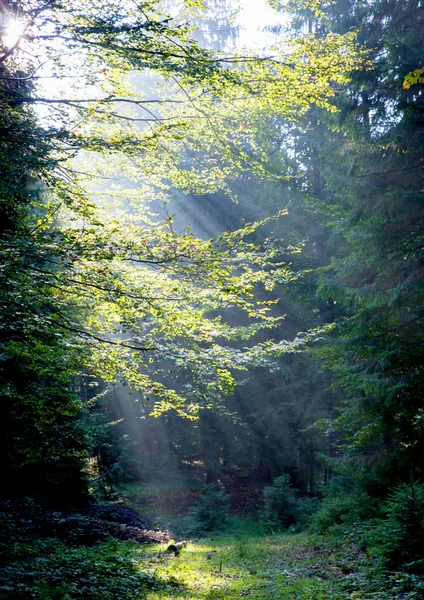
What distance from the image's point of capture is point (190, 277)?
19.4 feet

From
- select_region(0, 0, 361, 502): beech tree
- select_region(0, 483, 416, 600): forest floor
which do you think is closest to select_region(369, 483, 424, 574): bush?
select_region(0, 483, 416, 600): forest floor

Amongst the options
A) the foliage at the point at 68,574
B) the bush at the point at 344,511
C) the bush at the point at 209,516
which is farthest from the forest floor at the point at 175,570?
the bush at the point at 209,516

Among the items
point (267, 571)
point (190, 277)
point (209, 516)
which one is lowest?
point (267, 571)

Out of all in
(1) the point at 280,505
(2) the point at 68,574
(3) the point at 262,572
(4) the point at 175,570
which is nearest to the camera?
(2) the point at 68,574

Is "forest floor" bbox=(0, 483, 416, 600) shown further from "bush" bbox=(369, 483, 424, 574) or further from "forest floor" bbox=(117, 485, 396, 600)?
"bush" bbox=(369, 483, 424, 574)

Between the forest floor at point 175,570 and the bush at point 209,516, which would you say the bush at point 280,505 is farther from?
the forest floor at point 175,570

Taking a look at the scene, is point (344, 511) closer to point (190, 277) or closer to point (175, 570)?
point (175, 570)

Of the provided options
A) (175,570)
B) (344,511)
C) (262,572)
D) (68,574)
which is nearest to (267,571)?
(262,572)

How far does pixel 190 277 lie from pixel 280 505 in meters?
12.9

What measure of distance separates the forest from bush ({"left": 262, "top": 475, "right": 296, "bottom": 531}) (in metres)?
0.08

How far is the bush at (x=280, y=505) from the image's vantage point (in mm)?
15805

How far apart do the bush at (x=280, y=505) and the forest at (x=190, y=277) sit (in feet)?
0.26

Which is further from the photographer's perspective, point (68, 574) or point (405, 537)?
point (405, 537)

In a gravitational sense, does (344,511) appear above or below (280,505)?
below
